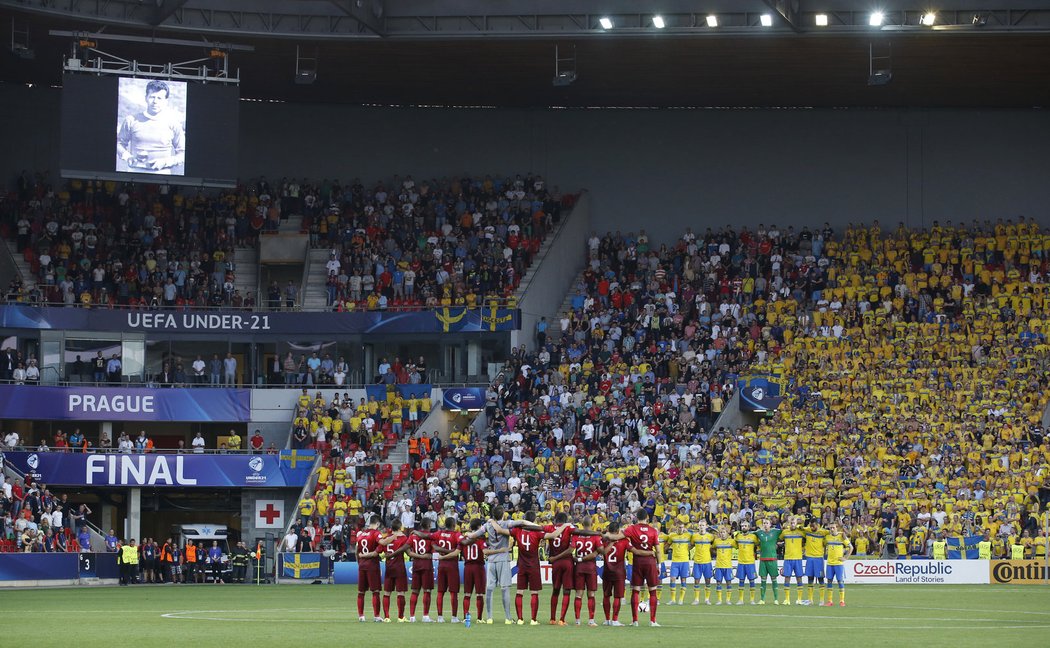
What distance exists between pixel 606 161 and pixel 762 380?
595 inches

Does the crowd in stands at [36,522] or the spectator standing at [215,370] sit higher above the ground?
the spectator standing at [215,370]

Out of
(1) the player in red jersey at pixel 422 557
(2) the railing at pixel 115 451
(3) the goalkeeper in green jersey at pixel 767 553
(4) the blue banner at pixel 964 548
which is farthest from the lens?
(2) the railing at pixel 115 451

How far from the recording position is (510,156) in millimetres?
61312

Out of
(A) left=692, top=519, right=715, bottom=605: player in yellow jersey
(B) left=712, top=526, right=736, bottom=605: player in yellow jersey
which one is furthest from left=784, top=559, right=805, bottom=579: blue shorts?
(A) left=692, top=519, right=715, bottom=605: player in yellow jersey

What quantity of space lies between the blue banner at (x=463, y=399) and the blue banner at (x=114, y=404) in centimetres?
721

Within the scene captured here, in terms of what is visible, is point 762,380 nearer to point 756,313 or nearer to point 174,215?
point 756,313

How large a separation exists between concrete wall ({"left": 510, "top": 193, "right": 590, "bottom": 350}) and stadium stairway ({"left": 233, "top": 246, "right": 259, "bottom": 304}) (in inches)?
409

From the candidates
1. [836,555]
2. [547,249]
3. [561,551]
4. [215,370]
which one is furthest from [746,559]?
[215,370]

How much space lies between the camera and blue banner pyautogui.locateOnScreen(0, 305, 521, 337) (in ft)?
175

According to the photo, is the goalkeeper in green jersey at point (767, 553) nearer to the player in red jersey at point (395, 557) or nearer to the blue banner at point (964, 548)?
the player in red jersey at point (395, 557)

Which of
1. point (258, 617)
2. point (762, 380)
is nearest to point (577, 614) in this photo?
point (258, 617)

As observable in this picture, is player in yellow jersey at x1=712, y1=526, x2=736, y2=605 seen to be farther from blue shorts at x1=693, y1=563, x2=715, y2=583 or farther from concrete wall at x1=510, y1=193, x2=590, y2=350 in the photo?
concrete wall at x1=510, y1=193, x2=590, y2=350

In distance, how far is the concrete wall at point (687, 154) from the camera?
58.8 m

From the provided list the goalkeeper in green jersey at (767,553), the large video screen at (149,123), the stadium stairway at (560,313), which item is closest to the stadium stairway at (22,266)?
the large video screen at (149,123)
